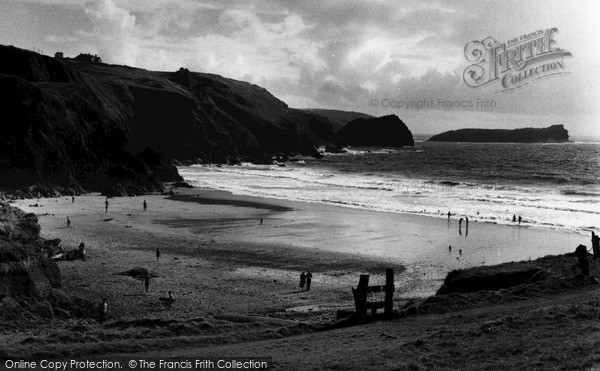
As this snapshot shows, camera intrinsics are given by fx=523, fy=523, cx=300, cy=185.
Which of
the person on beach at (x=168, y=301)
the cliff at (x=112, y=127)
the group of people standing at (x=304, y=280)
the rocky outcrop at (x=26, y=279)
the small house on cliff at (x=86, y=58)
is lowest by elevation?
the person on beach at (x=168, y=301)

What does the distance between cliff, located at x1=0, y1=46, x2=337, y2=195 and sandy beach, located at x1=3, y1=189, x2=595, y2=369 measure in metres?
6.78

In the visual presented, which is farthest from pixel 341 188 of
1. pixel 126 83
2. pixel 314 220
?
pixel 126 83

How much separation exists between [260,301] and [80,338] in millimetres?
11220

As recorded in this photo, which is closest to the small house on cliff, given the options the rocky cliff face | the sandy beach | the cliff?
Result: the cliff

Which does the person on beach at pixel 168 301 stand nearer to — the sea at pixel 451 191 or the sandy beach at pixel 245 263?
the sandy beach at pixel 245 263

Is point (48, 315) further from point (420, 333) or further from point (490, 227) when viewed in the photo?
point (490, 227)

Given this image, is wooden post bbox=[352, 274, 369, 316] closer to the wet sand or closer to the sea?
the wet sand

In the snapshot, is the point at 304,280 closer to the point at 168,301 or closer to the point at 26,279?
the point at 168,301

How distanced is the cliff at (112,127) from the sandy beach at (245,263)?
678 cm

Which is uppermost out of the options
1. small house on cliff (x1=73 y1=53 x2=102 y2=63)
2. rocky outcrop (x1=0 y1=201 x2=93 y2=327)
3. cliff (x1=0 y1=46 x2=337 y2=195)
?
small house on cliff (x1=73 y1=53 x2=102 y2=63)

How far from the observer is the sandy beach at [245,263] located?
14992 mm

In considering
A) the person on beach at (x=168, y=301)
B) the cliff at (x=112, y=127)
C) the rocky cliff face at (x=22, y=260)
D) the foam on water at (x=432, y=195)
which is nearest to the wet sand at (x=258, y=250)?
the person on beach at (x=168, y=301)

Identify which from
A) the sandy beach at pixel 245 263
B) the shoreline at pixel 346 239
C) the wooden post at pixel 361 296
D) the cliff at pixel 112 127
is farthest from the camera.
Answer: the cliff at pixel 112 127

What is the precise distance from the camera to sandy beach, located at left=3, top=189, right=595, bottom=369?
15.0 meters
